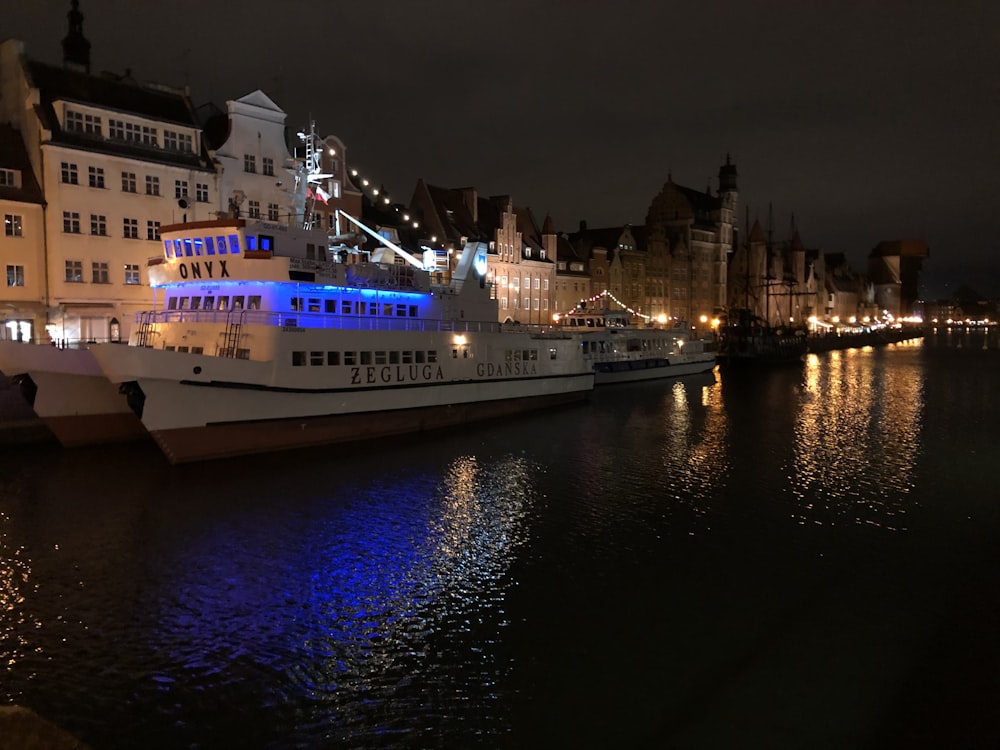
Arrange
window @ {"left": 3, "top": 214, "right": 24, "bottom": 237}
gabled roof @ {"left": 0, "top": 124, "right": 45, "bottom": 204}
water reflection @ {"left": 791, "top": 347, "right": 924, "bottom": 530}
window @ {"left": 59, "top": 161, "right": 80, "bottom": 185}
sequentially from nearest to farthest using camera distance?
water reflection @ {"left": 791, "top": 347, "right": 924, "bottom": 530} → window @ {"left": 3, "top": 214, "right": 24, "bottom": 237} → gabled roof @ {"left": 0, "top": 124, "right": 45, "bottom": 204} → window @ {"left": 59, "top": 161, "right": 80, "bottom": 185}

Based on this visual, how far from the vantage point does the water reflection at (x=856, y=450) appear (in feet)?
70.7

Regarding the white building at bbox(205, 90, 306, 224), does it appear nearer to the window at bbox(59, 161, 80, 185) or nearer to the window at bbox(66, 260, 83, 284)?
the window at bbox(59, 161, 80, 185)

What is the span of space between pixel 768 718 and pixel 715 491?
44.2 feet

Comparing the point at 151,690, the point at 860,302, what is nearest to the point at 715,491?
the point at 151,690

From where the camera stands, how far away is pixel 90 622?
43.7 ft

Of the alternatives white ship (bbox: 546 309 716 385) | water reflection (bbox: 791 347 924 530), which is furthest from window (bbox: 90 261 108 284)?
water reflection (bbox: 791 347 924 530)

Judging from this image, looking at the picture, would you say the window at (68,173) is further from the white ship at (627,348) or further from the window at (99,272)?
the white ship at (627,348)

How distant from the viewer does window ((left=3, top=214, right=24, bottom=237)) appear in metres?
35.2

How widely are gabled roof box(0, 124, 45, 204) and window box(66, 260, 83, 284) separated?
3.26 metres

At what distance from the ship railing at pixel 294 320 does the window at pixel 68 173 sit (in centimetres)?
1245

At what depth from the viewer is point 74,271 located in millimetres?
37406

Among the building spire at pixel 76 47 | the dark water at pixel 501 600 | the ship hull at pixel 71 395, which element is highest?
the building spire at pixel 76 47

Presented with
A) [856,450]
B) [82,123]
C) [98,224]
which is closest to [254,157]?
[82,123]

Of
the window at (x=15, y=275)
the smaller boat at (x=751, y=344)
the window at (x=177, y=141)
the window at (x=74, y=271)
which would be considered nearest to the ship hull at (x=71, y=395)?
the window at (x=15, y=275)
